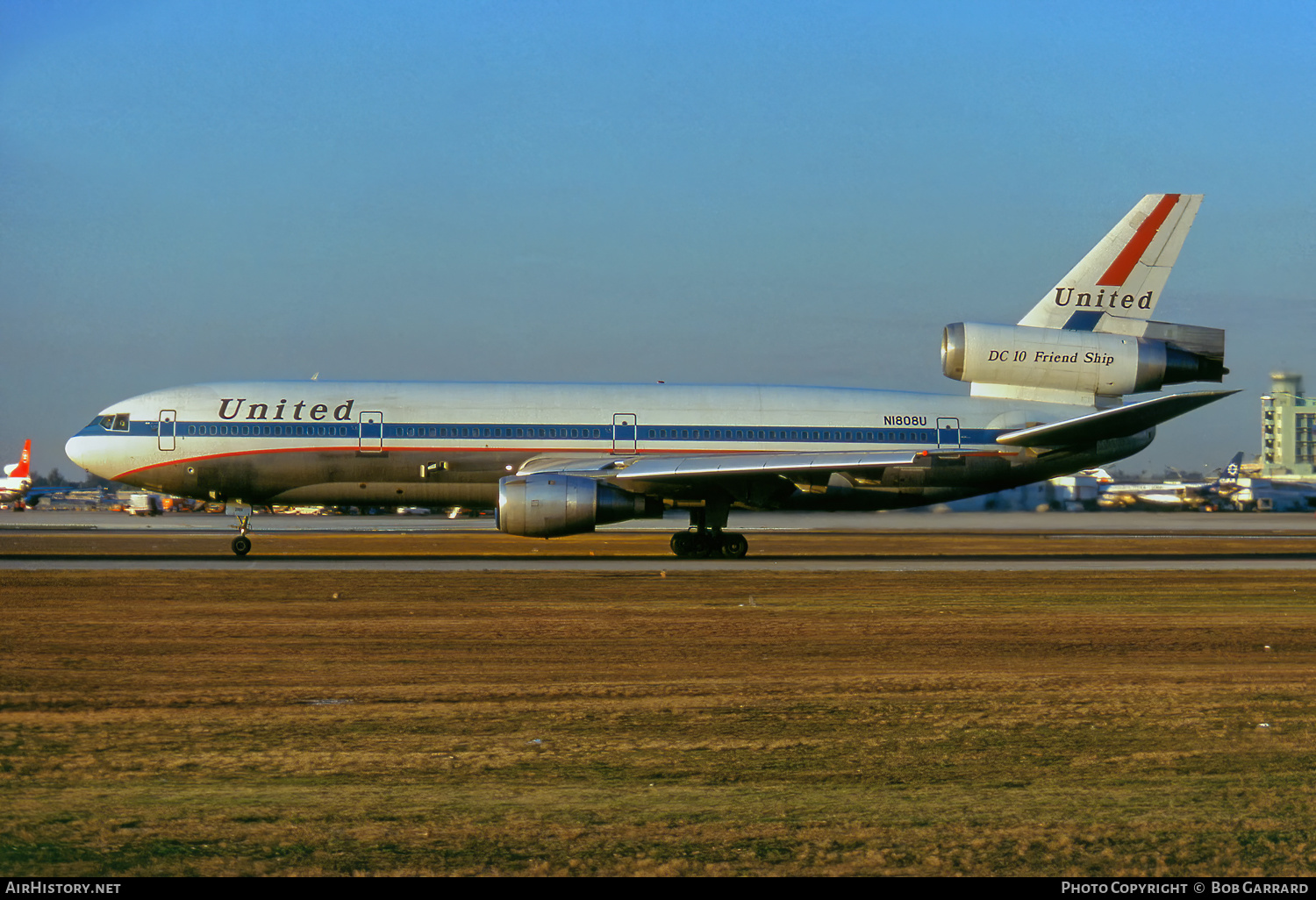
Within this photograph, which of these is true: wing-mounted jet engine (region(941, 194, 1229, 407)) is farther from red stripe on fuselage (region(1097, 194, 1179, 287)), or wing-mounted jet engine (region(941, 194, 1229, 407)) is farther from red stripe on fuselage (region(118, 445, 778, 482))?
red stripe on fuselage (region(118, 445, 778, 482))

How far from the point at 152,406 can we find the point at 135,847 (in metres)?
25.6

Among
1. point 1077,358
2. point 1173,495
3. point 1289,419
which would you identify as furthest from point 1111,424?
point 1289,419

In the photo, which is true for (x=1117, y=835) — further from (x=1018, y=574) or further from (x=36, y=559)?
(x=36, y=559)

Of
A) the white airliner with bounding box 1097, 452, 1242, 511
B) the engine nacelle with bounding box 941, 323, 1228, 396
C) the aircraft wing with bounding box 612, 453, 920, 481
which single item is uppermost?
the engine nacelle with bounding box 941, 323, 1228, 396

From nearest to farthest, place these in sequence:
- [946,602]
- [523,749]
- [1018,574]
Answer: [523,749]
[946,602]
[1018,574]

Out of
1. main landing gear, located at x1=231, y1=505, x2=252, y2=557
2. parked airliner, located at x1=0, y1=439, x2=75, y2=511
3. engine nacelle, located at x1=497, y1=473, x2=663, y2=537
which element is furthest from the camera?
parked airliner, located at x1=0, y1=439, x2=75, y2=511

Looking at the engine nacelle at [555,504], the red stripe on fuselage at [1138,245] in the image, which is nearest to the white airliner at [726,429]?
the red stripe on fuselage at [1138,245]

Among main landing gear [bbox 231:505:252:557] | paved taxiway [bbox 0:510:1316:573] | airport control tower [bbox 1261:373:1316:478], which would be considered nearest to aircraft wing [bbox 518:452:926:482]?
paved taxiway [bbox 0:510:1316:573]

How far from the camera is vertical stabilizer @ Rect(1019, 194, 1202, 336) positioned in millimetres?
30094

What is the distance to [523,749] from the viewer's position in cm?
852

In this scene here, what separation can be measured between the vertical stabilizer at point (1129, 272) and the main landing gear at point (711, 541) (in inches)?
403

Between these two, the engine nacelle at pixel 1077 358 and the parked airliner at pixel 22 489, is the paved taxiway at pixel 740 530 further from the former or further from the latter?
the parked airliner at pixel 22 489

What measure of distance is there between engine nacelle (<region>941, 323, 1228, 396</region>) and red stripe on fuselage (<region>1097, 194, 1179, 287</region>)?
146 centimetres
